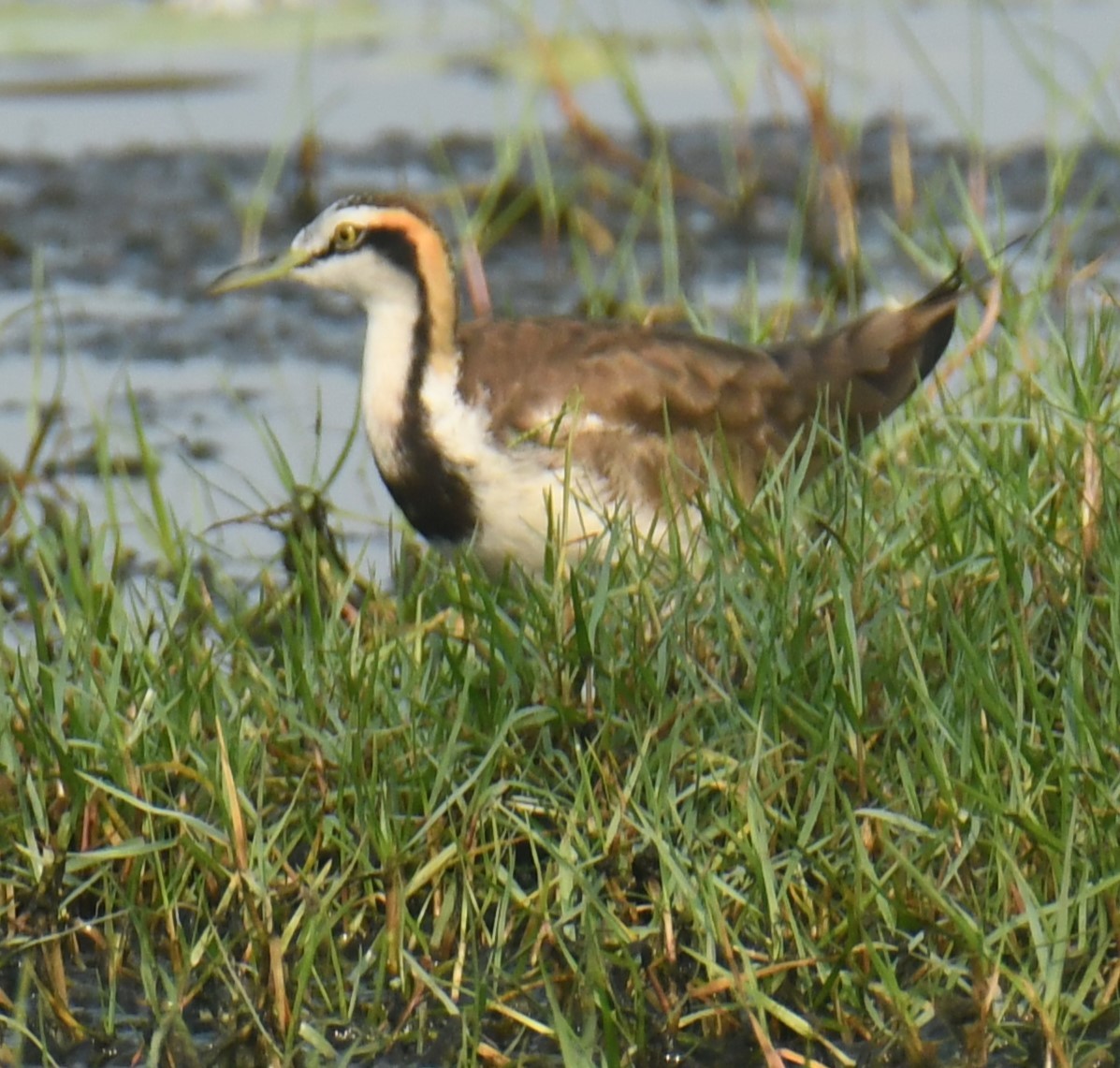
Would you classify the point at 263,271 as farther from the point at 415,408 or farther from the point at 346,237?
the point at 415,408

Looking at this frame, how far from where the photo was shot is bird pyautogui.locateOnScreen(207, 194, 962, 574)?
522cm

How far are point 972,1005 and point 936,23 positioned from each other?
31.4 ft

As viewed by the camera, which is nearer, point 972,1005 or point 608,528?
point 972,1005

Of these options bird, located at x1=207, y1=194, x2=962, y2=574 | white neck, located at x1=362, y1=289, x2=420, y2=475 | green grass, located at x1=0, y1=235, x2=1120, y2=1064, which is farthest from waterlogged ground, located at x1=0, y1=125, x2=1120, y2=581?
green grass, located at x1=0, y1=235, x2=1120, y2=1064

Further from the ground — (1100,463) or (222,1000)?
(1100,463)

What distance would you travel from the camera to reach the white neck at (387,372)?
5.42 metres

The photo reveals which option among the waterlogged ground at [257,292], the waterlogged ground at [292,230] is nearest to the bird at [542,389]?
the waterlogged ground at [292,230]

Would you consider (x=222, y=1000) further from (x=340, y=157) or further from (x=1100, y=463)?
(x=340, y=157)

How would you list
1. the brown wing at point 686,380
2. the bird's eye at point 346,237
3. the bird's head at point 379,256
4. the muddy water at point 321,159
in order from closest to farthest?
the brown wing at point 686,380 < the bird's head at point 379,256 < the bird's eye at point 346,237 < the muddy water at point 321,159

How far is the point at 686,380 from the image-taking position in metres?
5.52

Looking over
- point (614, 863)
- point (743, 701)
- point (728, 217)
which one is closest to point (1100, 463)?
point (743, 701)

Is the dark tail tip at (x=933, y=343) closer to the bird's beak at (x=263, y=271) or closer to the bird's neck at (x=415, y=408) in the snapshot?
the bird's neck at (x=415, y=408)

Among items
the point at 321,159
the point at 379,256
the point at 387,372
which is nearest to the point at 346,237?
the point at 379,256

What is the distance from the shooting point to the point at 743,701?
165 inches
